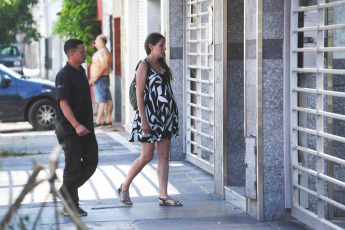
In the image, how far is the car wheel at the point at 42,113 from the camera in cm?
1627

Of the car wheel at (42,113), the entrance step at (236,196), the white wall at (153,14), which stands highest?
the white wall at (153,14)

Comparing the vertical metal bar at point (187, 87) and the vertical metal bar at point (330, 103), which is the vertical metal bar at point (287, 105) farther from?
the vertical metal bar at point (187, 87)

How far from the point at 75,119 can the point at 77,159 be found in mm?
386

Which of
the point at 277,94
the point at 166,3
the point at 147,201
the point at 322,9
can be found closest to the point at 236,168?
the point at 147,201

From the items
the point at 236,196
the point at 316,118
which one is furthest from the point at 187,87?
the point at 316,118

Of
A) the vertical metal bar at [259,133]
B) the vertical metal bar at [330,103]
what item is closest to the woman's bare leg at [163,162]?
the vertical metal bar at [259,133]

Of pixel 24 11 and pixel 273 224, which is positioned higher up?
pixel 24 11

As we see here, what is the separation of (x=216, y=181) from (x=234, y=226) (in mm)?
1707

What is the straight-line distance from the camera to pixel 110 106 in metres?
17.3

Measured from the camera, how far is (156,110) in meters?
7.60

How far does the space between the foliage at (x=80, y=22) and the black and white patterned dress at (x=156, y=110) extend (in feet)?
42.2

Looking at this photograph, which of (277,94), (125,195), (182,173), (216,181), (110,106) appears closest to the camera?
(277,94)

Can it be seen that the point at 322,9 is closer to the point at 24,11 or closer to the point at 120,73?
the point at 120,73

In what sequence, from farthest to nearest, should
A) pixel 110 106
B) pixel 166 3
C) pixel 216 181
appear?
pixel 110 106 → pixel 166 3 → pixel 216 181
